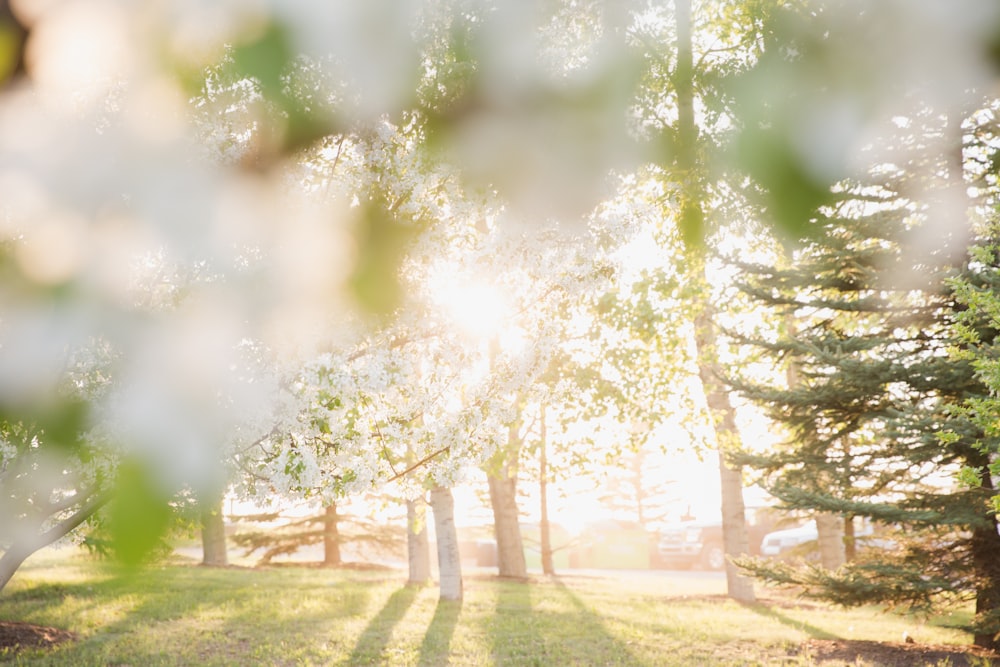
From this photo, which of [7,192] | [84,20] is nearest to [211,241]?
[7,192]

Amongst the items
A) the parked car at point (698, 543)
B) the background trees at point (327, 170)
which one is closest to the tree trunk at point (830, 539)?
the parked car at point (698, 543)

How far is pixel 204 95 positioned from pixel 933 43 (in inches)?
85.8

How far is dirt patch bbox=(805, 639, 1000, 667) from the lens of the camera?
8.80 m

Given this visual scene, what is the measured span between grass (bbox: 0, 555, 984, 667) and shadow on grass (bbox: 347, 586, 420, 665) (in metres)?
0.03

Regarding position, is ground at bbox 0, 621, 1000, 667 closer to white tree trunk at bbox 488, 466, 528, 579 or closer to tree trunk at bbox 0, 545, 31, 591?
tree trunk at bbox 0, 545, 31, 591

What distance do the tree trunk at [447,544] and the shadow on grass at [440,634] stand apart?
0.28m

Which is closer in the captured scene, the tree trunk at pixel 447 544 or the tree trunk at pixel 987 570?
the tree trunk at pixel 987 570

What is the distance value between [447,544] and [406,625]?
2866 mm

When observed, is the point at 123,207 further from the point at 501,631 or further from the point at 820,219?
the point at 501,631

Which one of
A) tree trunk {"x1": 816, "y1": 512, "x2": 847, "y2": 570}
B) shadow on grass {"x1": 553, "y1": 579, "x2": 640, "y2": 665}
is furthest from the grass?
tree trunk {"x1": 816, "y1": 512, "x2": 847, "y2": 570}

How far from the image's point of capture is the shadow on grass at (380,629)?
9117mm

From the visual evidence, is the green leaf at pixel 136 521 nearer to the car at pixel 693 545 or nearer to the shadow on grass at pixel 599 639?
the shadow on grass at pixel 599 639

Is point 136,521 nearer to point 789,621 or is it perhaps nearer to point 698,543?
point 789,621

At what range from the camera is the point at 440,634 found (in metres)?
10.4
